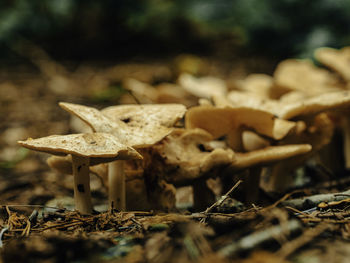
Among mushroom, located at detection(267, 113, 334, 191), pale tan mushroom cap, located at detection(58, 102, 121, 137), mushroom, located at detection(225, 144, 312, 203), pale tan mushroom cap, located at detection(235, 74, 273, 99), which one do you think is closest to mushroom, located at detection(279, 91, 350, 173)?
mushroom, located at detection(267, 113, 334, 191)

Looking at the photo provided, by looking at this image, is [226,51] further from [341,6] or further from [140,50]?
[341,6]

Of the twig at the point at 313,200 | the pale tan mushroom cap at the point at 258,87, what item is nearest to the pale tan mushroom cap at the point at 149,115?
the twig at the point at 313,200

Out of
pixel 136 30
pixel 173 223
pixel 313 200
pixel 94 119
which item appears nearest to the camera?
pixel 173 223

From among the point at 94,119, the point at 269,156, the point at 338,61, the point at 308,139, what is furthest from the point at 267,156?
the point at 338,61

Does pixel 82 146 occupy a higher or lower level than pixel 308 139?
higher

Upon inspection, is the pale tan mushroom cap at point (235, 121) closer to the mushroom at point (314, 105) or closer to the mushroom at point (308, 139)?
the mushroom at point (314, 105)

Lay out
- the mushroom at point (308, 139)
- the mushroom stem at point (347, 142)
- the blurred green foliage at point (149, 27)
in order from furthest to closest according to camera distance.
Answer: the blurred green foliage at point (149, 27) → the mushroom stem at point (347, 142) → the mushroom at point (308, 139)

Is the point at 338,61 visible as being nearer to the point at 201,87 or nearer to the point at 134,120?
the point at 201,87
